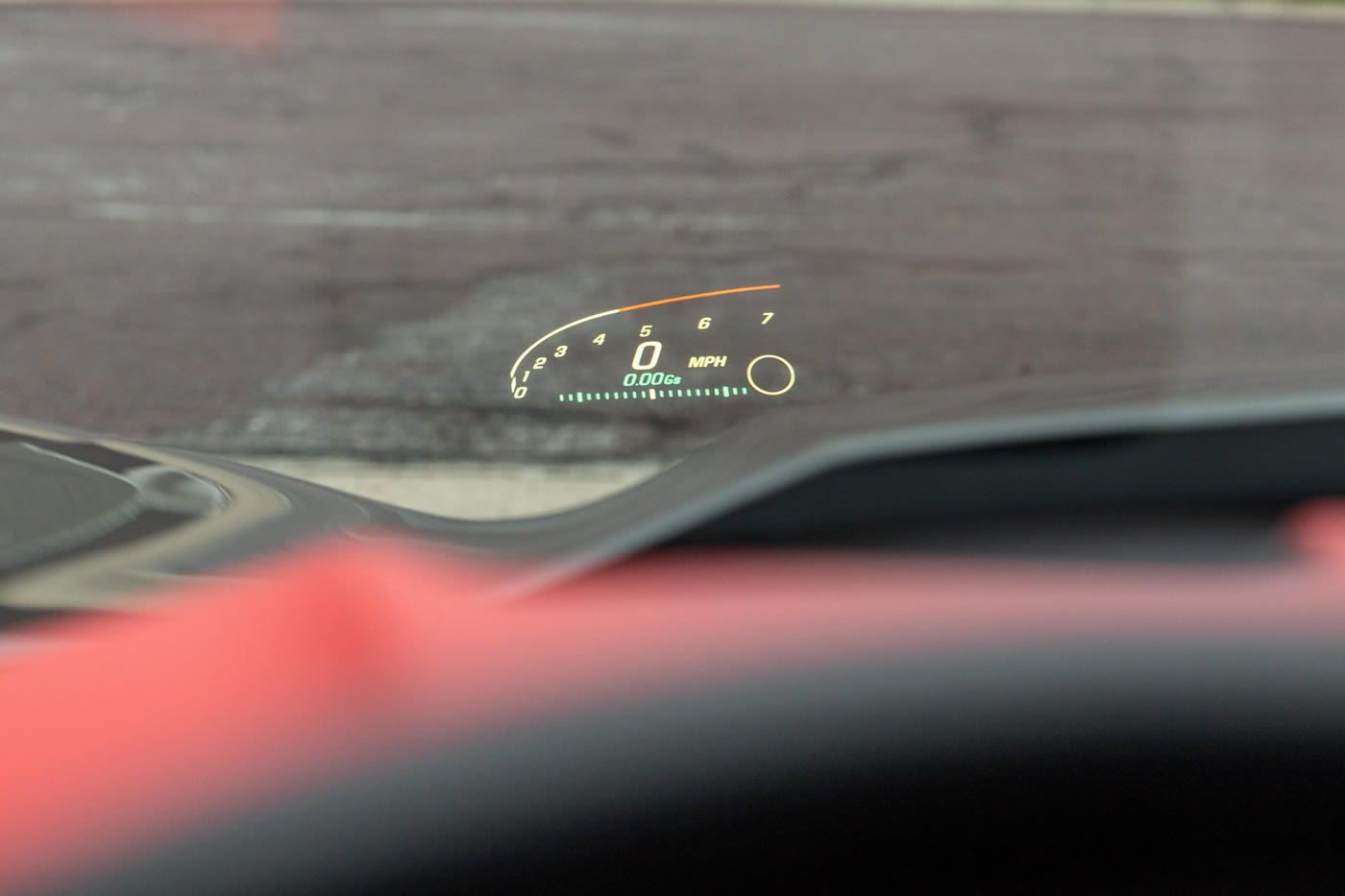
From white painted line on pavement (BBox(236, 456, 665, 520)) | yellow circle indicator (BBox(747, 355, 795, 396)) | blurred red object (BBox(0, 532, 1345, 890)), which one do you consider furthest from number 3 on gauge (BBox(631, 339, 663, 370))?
white painted line on pavement (BBox(236, 456, 665, 520))

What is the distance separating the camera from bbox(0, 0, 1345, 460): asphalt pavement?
6879mm

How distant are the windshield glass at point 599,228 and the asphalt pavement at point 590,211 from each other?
4cm

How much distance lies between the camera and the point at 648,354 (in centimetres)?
297

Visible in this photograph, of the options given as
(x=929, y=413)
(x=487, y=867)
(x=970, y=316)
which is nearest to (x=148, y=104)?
(x=970, y=316)

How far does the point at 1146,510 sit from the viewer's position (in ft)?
4.65

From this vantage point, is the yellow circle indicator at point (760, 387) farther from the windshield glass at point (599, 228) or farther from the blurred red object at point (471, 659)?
the blurred red object at point (471, 659)

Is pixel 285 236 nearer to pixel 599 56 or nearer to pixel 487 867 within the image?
pixel 599 56

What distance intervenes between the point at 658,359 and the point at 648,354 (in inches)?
1.0

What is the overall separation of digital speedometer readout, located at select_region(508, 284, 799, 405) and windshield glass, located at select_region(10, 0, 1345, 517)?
0.01m

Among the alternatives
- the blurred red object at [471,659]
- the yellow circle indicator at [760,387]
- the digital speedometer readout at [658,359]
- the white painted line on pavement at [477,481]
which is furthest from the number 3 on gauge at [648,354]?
the white painted line on pavement at [477,481]

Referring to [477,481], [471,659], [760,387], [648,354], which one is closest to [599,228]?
[477,481]

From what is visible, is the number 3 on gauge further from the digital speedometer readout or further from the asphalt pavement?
the asphalt pavement

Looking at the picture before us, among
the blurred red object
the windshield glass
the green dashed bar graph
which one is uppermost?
the windshield glass

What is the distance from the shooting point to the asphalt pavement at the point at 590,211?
22.6 ft
